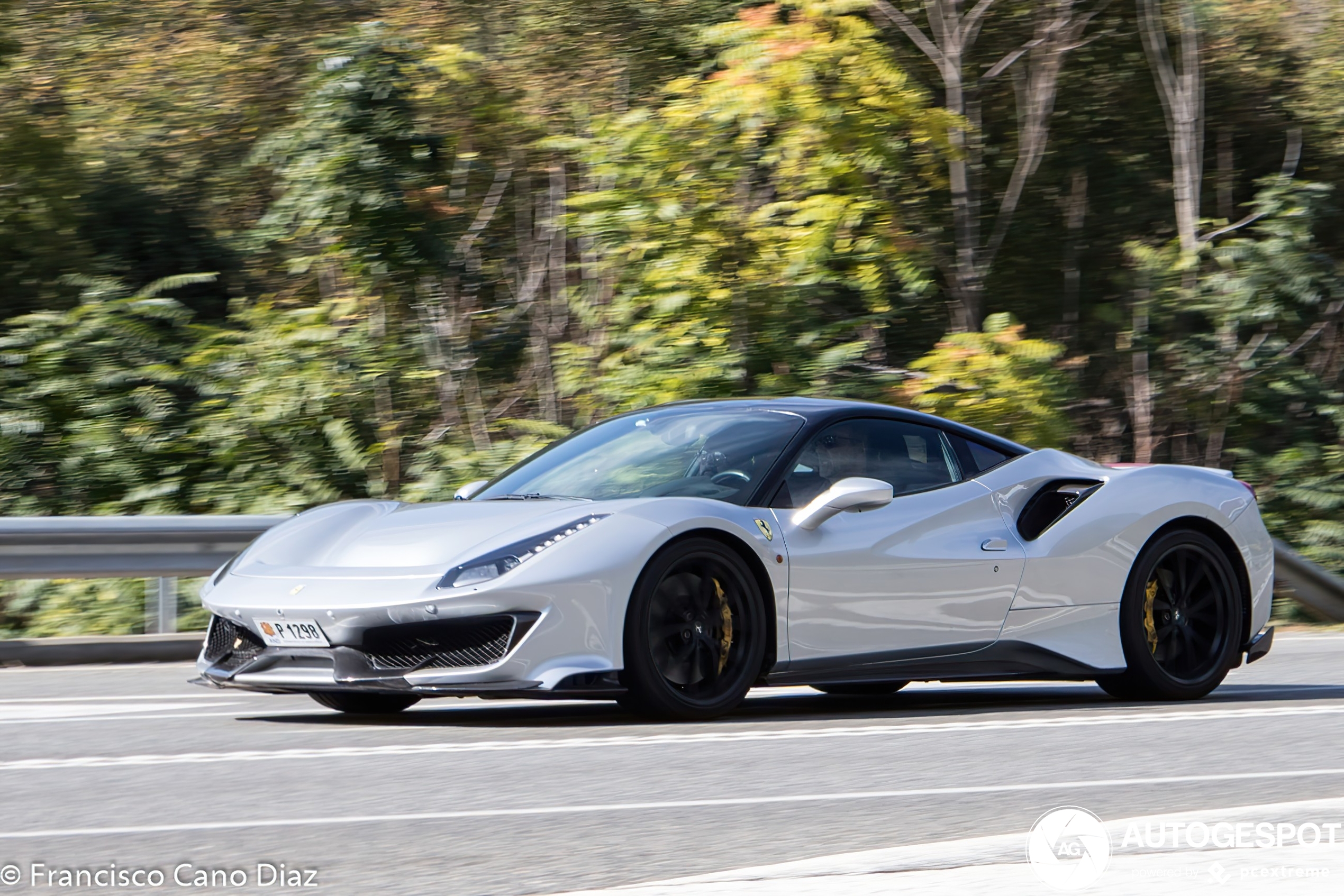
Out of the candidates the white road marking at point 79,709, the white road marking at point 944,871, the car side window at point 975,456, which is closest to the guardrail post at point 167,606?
the white road marking at point 79,709

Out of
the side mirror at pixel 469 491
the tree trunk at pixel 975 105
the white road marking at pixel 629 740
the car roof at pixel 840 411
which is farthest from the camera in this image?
the tree trunk at pixel 975 105

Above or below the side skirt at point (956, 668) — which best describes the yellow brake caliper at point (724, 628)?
above

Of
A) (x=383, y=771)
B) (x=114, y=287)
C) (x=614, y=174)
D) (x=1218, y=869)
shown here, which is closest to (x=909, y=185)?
(x=614, y=174)

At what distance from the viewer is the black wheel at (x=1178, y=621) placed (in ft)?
23.8

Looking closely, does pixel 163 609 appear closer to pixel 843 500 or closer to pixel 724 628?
pixel 724 628

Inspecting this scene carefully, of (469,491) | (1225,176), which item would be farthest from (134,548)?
(1225,176)

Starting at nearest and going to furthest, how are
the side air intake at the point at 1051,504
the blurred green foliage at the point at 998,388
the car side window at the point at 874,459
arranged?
the car side window at the point at 874,459, the side air intake at the point at 1051,504, the blurred green foliage at the point at 998,388

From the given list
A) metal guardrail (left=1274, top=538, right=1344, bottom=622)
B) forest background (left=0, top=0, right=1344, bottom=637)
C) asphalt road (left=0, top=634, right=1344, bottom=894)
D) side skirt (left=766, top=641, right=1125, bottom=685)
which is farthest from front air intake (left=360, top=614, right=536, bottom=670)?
metal guardrail (left=1274, top=538, right=1344, bottom=622)

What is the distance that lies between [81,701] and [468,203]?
8775 mm

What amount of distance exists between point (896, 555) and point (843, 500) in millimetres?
388

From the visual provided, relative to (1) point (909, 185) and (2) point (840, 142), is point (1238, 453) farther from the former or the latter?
(2) point (840, 142)

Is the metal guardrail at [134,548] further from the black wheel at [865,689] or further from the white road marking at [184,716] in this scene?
the black wheel at [865,689]

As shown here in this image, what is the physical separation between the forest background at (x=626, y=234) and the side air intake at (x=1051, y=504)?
562cm

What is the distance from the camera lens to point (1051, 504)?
7.33 meters
